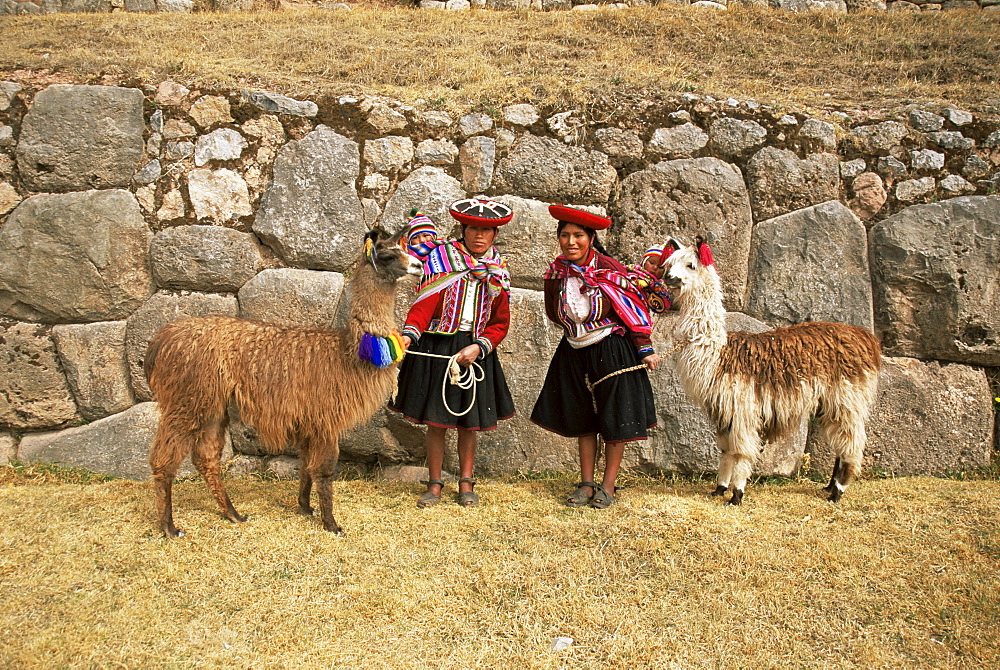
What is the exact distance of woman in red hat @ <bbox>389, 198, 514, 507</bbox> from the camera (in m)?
3.59

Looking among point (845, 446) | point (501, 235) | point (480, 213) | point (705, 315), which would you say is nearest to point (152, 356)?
point (480, 213)

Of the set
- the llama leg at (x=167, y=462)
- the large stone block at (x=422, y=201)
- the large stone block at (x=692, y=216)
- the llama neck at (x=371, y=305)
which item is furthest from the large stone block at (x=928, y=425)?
the llama leg at (x=167, y=462)

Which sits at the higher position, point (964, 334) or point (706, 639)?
point (964, 334)

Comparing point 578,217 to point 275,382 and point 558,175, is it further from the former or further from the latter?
point 275,382

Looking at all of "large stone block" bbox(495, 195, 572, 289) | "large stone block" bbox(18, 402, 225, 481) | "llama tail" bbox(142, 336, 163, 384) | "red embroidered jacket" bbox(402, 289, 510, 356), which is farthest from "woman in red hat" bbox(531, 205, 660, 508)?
"large stone block" bbox(18, 402, 225, 481)

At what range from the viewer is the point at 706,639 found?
2391 millimetres

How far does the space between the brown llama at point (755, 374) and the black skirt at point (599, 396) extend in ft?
0.91

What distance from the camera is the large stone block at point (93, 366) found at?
4328 millimetres

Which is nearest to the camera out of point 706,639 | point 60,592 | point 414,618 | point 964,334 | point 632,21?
point 706,639

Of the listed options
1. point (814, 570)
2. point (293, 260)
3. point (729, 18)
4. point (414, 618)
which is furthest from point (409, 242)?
point (729, 18)

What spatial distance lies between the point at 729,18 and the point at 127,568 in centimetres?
691

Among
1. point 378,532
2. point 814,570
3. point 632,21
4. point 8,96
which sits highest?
point 632,21

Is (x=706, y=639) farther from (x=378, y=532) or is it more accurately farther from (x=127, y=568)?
(x=127, y=568)

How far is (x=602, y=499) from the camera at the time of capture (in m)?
3.57
